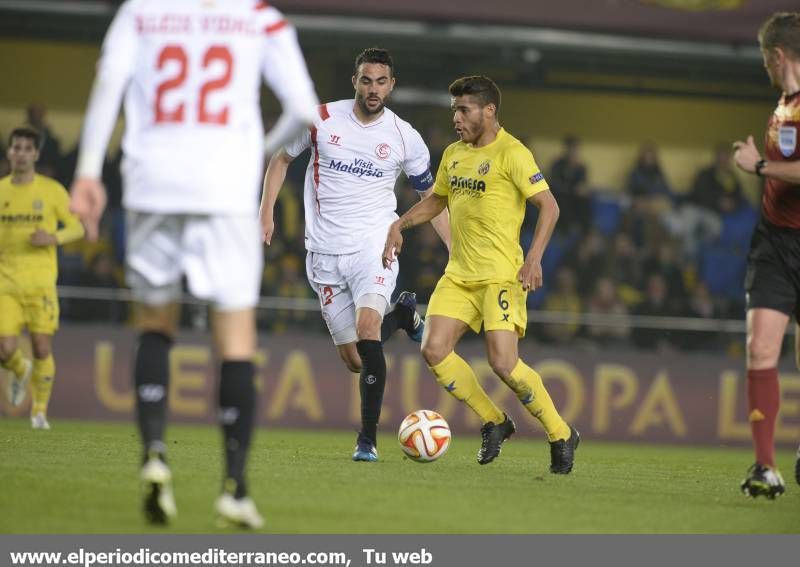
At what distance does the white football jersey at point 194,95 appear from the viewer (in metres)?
5.49

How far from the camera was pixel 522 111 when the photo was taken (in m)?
20.8

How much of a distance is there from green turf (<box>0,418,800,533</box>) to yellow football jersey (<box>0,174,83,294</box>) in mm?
2186

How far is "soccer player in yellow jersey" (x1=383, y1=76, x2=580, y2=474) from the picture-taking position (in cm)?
836

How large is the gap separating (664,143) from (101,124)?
16.8 metres

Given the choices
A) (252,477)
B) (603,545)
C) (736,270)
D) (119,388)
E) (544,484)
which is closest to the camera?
(603,545)

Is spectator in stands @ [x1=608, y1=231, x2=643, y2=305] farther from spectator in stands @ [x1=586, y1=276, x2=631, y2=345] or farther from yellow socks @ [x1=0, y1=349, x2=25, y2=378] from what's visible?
yellow socks @ [x1=0, y1=349, x2=25, y2=378]

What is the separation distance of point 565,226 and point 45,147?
6.37m

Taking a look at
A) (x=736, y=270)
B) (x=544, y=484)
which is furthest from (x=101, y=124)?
(x=736, y=270)

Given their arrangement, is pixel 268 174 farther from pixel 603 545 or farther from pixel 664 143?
pixel 664 143

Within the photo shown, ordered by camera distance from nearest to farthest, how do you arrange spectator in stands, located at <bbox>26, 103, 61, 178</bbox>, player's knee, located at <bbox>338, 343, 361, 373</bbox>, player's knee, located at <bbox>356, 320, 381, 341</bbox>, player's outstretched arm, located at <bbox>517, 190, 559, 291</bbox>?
player's outstretched arm, located at <bbox>517, 190, 559, 291</bbox>
player's knee, located at <bbox>356, 320, 381, 341</bbox>
player's knee, located at <bbox>338, 343, 361, 373</bbox>
spectator in stands, located at <bbox>26, 103, 61, 178</bbox>

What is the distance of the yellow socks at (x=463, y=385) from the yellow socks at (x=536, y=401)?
0.37 m

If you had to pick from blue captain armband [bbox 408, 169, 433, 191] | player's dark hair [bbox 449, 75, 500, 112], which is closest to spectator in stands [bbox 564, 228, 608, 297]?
blue captain armband [bbox 408, 169, 433, 191]

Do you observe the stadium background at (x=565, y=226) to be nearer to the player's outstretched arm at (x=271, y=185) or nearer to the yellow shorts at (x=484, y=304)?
the player's outstretched arm at (x=271, y=185)

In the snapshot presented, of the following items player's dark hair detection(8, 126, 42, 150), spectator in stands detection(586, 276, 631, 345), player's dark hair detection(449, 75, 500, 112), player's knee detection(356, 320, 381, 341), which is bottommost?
player's knee detection(356, 320, 381, 341)
